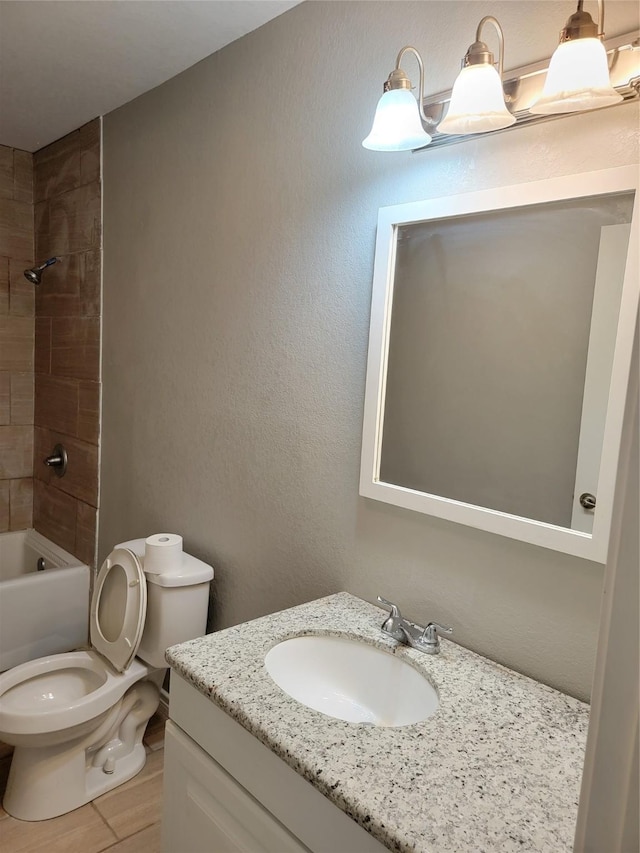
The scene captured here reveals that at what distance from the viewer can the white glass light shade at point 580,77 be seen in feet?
3.42

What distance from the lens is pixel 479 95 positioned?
1181 millimetres

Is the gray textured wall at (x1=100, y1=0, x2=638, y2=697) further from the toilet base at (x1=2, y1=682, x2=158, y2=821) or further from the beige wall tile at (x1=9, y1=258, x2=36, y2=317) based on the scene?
the beige wall tile at (x1=9, y1=258, x2=36, y2=317)

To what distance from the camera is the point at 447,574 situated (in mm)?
1435

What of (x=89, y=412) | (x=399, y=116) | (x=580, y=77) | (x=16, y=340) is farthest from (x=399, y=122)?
(x=16, y=340)

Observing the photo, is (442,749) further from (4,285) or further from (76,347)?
(4,285)

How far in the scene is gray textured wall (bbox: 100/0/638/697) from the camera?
128cm

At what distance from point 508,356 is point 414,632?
678mm

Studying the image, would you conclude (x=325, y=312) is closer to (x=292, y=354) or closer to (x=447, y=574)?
(x=292, y=354)

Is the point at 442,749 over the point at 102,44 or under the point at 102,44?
under

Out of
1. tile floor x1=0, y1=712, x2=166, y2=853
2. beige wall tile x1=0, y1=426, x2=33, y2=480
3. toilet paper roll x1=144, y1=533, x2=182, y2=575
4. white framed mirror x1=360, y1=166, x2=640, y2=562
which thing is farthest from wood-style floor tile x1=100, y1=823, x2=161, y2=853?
beige wall tile x1=0, y1=426, x2=33, y2=480

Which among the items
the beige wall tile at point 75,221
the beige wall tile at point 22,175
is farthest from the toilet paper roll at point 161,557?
the beige wall tile at point 22,175

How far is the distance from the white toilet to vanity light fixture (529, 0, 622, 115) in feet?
5.50

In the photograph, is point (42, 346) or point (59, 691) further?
point (42, 346)

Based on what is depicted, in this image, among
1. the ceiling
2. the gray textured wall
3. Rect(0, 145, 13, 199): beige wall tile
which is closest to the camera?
the gray textured wall
